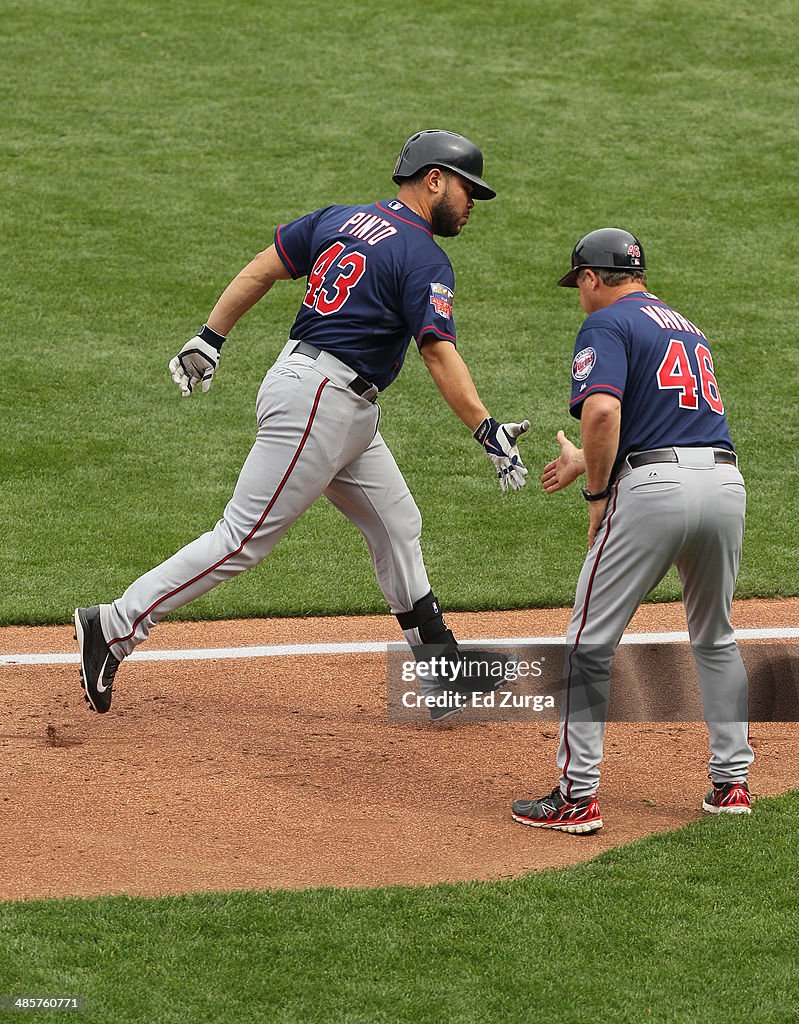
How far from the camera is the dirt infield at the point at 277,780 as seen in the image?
4199 mm

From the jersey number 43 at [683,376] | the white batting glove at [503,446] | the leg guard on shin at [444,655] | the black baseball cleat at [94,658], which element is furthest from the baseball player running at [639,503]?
the black baseball cleat at [94,658]

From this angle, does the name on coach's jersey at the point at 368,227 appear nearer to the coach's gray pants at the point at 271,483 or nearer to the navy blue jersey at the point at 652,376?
the coach's gray pants at the point at 271,483

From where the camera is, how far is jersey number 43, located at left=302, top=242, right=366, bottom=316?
16.2 ft

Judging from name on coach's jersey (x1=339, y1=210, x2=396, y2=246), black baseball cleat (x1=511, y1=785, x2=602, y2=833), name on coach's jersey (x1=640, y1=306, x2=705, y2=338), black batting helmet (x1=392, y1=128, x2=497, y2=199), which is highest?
black batting helmet (x1=392, y1=128, x2=497, y2=199)

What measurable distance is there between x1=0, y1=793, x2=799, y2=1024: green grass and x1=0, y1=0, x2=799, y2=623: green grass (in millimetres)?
2661

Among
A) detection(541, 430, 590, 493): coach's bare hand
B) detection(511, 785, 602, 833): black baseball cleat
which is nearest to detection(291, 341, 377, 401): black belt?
detection(541, 430, 590, 493): coach's bare hand

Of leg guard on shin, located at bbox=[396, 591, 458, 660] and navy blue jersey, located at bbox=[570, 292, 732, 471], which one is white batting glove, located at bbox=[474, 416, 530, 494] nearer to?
navy blue jersey, located at bbox=[570, 292, 732, 471]

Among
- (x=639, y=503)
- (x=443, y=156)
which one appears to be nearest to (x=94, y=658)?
(x=639, y=503)

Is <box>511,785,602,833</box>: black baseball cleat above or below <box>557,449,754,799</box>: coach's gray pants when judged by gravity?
below

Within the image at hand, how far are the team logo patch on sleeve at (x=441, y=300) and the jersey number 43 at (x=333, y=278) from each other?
0.30 metres

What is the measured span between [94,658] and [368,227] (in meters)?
1.81

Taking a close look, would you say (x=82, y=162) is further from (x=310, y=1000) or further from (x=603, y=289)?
(x=310, y=1000)

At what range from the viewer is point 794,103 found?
12.9 metres

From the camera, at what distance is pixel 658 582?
439 centimetres
